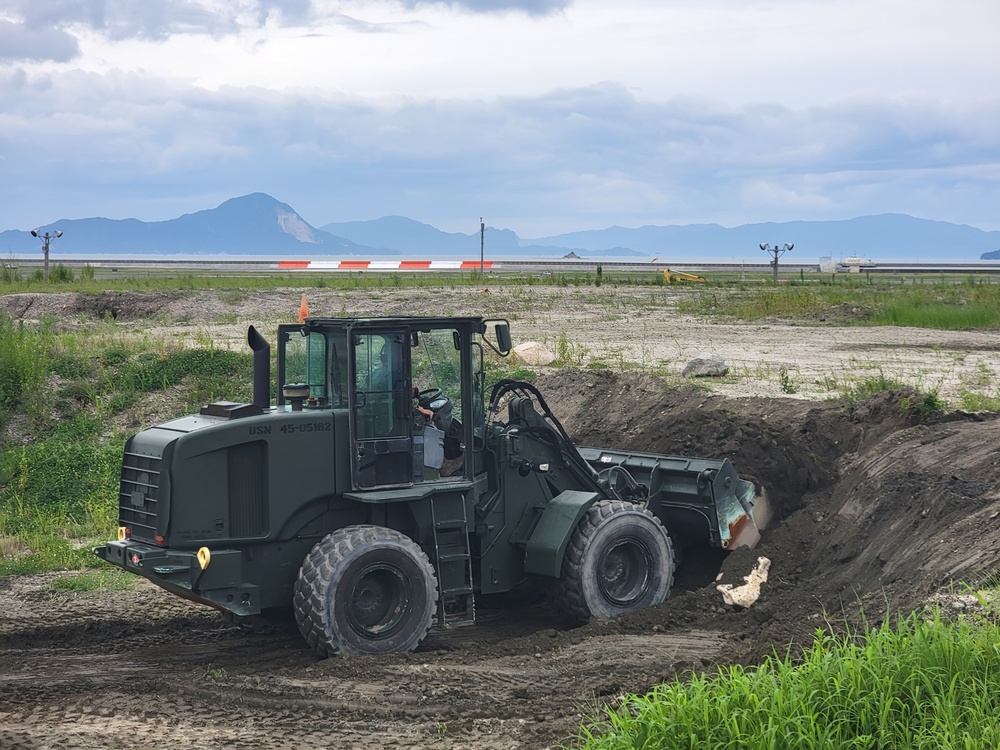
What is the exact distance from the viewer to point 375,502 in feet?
28.2

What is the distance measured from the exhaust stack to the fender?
8.10ft

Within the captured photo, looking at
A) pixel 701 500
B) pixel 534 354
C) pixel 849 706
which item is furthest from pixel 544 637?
pixel 534 354

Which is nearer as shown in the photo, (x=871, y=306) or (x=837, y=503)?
(x=837, y=503)

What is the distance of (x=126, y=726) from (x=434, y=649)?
2587 millimetres

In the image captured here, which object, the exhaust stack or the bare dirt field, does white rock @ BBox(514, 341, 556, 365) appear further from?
the exhaust stack

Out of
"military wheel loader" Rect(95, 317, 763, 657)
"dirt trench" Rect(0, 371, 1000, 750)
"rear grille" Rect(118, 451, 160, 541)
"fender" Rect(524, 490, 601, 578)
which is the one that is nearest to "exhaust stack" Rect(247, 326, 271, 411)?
"military wheel loader" Rect(95, 317, 763, 657)

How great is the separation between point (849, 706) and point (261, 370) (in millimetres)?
5202

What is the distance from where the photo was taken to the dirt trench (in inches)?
283

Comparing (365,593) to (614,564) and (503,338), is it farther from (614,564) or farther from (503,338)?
(614,564)

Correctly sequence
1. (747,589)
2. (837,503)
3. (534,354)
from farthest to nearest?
(534,354), (837,503), (747,589)

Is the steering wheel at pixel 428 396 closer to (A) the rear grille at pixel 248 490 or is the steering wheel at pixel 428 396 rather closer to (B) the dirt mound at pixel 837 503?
(A) the rear grille at pixel 248 490

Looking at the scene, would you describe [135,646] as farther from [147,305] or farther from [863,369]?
[147,305]

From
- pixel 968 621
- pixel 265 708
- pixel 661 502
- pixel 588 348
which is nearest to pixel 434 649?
pixel 265 708

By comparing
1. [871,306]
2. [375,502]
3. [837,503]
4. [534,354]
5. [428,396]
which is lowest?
[837,503]
